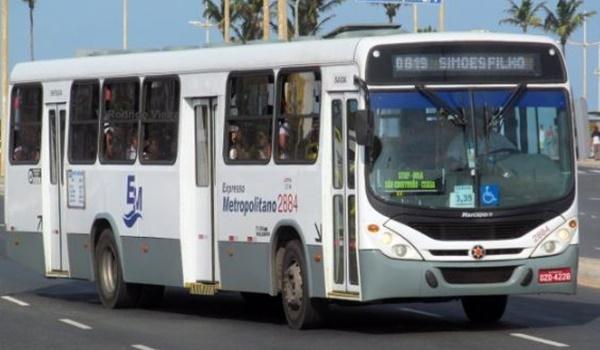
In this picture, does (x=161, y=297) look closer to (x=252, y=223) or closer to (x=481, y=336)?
(x=252, y=223)

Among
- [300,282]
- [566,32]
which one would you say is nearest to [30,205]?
[300,282]

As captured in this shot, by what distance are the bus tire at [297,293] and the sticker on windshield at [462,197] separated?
1.66 m

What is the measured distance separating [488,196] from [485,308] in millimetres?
1926

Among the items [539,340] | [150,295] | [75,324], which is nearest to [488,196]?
[539,340]

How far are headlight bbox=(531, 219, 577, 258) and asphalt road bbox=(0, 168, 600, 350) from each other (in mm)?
750

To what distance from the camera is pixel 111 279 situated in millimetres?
21859

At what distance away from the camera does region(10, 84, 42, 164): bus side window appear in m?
23.5

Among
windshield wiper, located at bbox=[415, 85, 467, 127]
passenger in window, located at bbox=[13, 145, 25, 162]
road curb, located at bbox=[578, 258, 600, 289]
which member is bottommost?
road curb, located at bbox=[578, 258, 600, 289]

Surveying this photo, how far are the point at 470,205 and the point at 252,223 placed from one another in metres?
2.77

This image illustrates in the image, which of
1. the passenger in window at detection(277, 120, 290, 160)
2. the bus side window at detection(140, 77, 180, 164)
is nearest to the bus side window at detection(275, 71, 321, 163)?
the passenger in window at detection(277, 120, 290, 160)

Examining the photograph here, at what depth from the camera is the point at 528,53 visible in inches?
690

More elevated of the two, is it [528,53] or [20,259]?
[528,53]

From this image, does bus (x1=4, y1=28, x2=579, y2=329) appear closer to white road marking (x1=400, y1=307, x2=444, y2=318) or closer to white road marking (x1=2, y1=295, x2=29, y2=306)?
white road marking (x1=400, y1=307, x2=444, y2=318)

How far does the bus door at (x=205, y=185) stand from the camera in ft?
64.5
